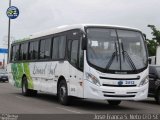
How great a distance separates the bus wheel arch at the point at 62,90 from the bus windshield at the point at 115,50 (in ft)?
7.25

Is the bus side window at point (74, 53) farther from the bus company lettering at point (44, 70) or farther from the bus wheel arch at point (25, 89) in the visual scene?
the bus wheel arch at point (25, 89)

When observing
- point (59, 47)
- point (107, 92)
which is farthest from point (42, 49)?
point (107, 92)

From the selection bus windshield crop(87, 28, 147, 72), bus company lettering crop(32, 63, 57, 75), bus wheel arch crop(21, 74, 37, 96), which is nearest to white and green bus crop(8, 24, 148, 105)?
bus windshield crop(87, 28, 147, 72)

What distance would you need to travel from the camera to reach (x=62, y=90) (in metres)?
18.5

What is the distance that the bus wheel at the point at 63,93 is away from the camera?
18234 millimetres

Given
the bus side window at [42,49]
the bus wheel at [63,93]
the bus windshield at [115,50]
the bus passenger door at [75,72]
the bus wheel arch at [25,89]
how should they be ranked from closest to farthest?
the bus windshield at [115,50]
the bus passenger door at [75,72]
the bus wheel at [63,93]
the bus side window at [42,49]
the bus wheel arch at [25,89]

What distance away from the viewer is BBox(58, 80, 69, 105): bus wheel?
59.8 ft

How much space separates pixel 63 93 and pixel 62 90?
15 cm

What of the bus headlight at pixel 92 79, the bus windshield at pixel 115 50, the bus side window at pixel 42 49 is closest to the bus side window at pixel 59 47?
the bus side window at pixel 42 49

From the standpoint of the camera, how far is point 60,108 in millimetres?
17203

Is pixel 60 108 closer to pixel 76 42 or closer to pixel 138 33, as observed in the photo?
pixel 76 42

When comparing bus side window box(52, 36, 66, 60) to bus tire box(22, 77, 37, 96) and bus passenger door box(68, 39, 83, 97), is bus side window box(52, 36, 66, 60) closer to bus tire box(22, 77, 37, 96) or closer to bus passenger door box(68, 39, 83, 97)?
bus passenger door box(68, 39, 83, 97)

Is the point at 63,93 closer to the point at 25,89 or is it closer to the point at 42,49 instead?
the point at 42,49

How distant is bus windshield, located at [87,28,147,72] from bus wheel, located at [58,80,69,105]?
2221mm
